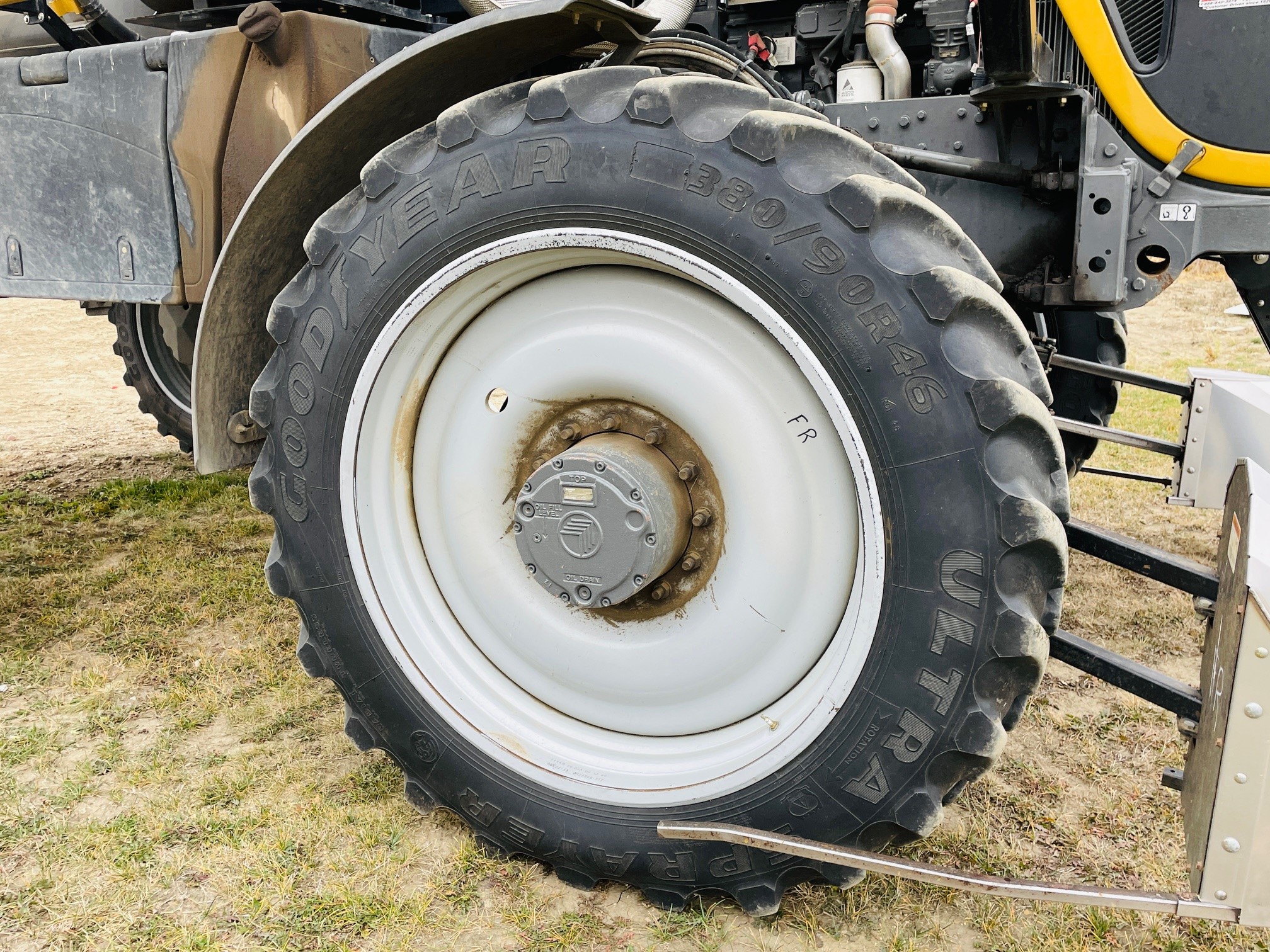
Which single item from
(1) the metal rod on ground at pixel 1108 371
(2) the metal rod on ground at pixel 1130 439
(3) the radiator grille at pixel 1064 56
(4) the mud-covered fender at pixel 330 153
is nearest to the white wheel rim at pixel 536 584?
(4) the mud-covered fender at pixel 330 153

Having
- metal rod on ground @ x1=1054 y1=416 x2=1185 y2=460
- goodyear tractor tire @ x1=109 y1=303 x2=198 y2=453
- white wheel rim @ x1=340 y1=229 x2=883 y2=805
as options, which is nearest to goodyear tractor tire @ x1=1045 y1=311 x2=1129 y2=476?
metal rod on ground @ x1=1054 y1=416 x2=1185 y2=460

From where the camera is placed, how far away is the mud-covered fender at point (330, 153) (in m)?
1.95

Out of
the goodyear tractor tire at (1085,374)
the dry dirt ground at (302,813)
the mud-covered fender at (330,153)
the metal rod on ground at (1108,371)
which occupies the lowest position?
the dry dirt ground at (302,813)

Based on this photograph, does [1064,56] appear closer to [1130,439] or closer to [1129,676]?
[1130,439]

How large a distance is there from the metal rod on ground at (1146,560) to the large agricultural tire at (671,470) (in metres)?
0.67

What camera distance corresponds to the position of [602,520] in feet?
6.23

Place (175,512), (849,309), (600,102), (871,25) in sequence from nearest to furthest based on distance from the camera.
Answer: (849,309) → (600,102) → (871,25) → (175,512)

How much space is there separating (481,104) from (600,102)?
0.25m

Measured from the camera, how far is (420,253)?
6.29ft

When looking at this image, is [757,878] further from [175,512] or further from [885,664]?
[175,512]

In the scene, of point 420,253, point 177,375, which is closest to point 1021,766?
point 420,253

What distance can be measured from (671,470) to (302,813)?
121 centimetres

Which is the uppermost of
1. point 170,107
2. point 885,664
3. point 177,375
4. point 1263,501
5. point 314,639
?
point 170,107

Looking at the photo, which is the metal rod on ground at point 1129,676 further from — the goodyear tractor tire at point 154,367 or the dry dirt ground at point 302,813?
the goodyear tractor tire at point 154,367
